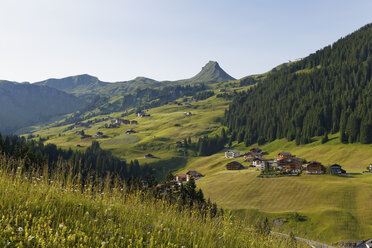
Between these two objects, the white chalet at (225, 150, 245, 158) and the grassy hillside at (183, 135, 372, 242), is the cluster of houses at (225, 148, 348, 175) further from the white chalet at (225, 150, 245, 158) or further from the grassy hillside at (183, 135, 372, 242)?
the white chalet at (225, 150, 245, 158)

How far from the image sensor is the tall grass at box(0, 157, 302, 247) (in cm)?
544

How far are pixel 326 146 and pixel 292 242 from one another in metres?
166

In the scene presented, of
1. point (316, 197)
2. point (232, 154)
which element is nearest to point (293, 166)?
point (316, 197)

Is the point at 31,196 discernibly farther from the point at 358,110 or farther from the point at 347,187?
the point at 358,110

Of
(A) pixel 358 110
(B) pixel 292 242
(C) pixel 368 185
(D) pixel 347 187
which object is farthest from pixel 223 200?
(A) pixel 358 110

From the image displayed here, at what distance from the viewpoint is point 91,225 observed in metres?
6.50

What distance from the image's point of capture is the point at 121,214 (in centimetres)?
722

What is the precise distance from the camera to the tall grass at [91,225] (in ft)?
17.8

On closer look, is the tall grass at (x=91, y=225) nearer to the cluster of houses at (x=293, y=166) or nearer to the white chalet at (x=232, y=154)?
the cluster of houses at (x=293, y=166)

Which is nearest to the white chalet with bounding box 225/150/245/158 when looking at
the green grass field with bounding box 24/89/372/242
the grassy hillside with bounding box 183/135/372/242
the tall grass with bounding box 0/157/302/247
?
the green grass field with bounding box 24/89/372/242

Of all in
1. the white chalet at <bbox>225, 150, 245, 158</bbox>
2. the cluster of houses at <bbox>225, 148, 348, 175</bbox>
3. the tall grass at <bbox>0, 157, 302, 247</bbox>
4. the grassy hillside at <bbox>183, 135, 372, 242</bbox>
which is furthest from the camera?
the white chalet at <bbox>225, 150, 245, 158</bbox>

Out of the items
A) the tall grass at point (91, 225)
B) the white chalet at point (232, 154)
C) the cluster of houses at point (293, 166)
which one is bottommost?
the white chalet at point (232, 154)

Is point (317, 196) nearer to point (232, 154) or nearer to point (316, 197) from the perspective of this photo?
point (316, 197)

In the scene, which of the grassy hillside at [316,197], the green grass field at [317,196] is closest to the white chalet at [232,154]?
the green grass field at [317,196]
